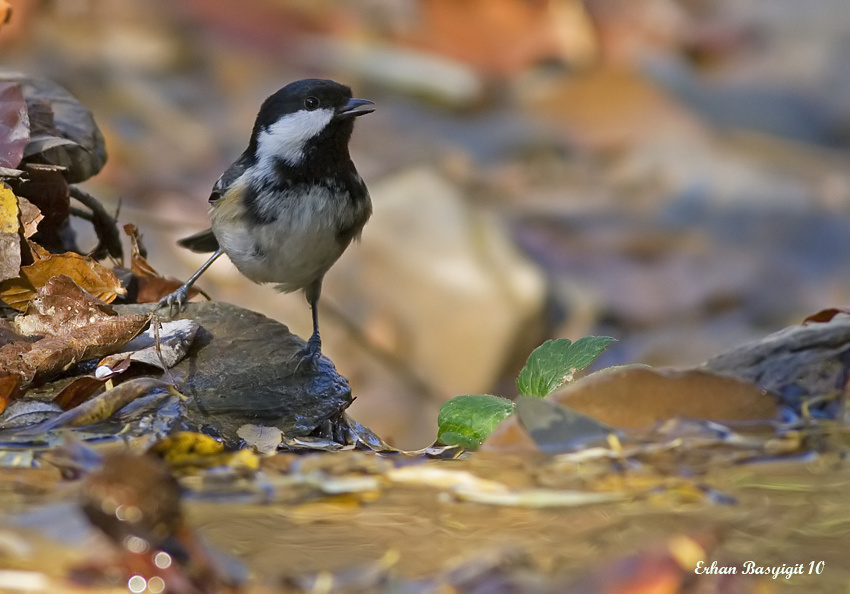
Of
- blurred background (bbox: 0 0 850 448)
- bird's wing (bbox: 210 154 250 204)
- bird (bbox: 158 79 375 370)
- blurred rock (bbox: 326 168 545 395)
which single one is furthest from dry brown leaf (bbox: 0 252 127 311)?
blurred rock (bbox: 326 168 545 395)

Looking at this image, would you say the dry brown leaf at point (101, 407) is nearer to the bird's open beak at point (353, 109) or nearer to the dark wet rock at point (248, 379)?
the dark wet rock at point (248, 379)

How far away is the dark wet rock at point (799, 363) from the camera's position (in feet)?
4.99

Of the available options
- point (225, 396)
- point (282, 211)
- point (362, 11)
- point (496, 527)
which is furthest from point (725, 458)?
point (362, 11)

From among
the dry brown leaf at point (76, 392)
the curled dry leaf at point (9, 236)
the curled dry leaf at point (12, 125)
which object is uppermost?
the curled dry leaf at point (12, 125)

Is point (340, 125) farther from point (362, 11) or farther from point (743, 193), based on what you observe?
point (362, 11)

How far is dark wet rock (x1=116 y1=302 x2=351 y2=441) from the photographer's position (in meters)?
1.72

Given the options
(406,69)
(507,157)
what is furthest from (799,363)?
(406,69)

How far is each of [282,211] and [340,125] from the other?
25 cm

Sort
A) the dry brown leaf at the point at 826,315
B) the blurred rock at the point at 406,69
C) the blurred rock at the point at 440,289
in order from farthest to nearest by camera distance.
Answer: the blurred rock at the point at 406,69 → the blurred rock at the point at 440,289 → the dry brown leaf at the point at 826,315

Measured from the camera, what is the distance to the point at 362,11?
7.27 metres

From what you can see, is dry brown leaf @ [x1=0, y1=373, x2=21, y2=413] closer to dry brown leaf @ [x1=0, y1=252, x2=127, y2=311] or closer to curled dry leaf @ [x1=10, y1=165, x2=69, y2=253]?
dry brown leaf @ [x1=0, y1=252, x2=127, y2=311]

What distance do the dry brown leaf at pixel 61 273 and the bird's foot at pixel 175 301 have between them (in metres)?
0.08

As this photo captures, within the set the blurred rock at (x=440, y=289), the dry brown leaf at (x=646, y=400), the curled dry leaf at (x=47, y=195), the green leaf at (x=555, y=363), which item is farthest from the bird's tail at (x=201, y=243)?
the blurred rock at (x=440, y=289)

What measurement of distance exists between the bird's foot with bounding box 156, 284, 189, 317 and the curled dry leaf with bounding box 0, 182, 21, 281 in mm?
257
